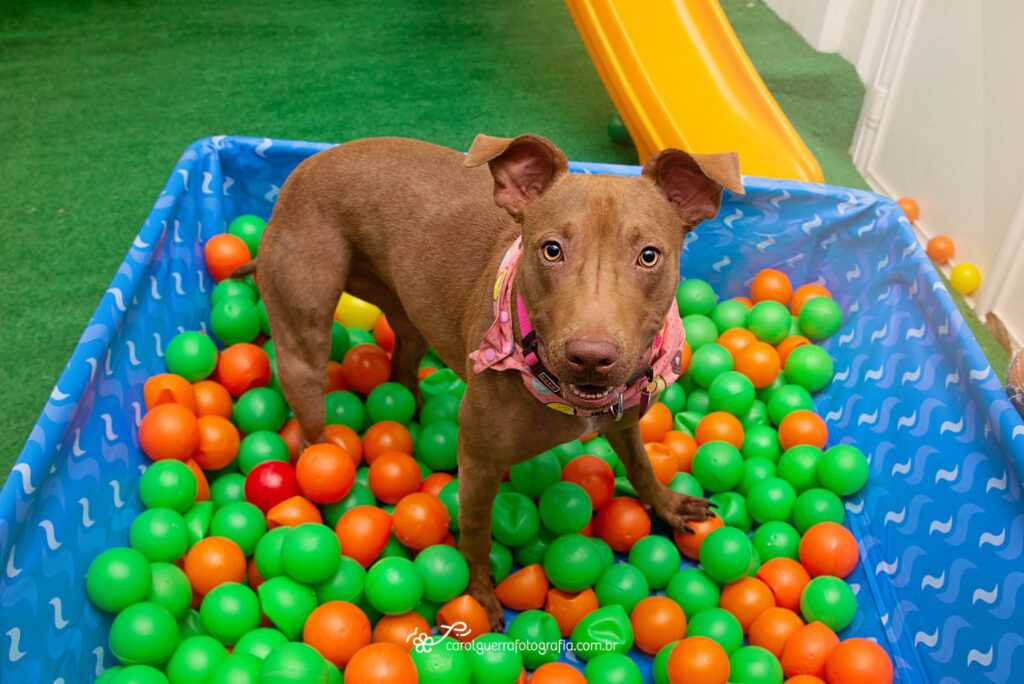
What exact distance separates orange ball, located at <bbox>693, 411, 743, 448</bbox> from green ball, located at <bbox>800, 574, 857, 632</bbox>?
0.56 m

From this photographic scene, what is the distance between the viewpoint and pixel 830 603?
234 cm

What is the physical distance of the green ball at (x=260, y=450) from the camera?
2.72m

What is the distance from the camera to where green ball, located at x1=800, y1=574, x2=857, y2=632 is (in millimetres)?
2340

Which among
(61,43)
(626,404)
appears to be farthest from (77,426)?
(61,43)

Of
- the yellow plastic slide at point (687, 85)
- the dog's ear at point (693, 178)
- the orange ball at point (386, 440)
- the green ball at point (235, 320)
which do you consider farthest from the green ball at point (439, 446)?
the yellow plastic slide at point (687, 85)

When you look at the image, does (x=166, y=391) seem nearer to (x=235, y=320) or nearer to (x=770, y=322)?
(x=235, y=320)

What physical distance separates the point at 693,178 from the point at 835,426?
4.78ft

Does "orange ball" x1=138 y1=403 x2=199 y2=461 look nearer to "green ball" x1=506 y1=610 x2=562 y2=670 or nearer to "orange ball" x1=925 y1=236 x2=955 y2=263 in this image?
"green ball" x1=506 y1=610 x2=562 y2=670

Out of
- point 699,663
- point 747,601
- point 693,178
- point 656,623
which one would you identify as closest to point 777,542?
point 747,601

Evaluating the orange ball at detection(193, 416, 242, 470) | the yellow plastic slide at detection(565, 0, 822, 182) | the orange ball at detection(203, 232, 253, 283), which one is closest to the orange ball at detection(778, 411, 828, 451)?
the yellow plastic slide at detection(565, 0, 822, 182)

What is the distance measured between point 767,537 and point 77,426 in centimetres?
197

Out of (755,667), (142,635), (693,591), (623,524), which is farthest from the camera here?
(623,524)

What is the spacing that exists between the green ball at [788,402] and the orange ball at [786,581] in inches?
23.1

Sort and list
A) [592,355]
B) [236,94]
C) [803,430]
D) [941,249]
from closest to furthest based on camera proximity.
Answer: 1. [592,355]
2. [803,430]
3. [941,249]
4. [236,94]
